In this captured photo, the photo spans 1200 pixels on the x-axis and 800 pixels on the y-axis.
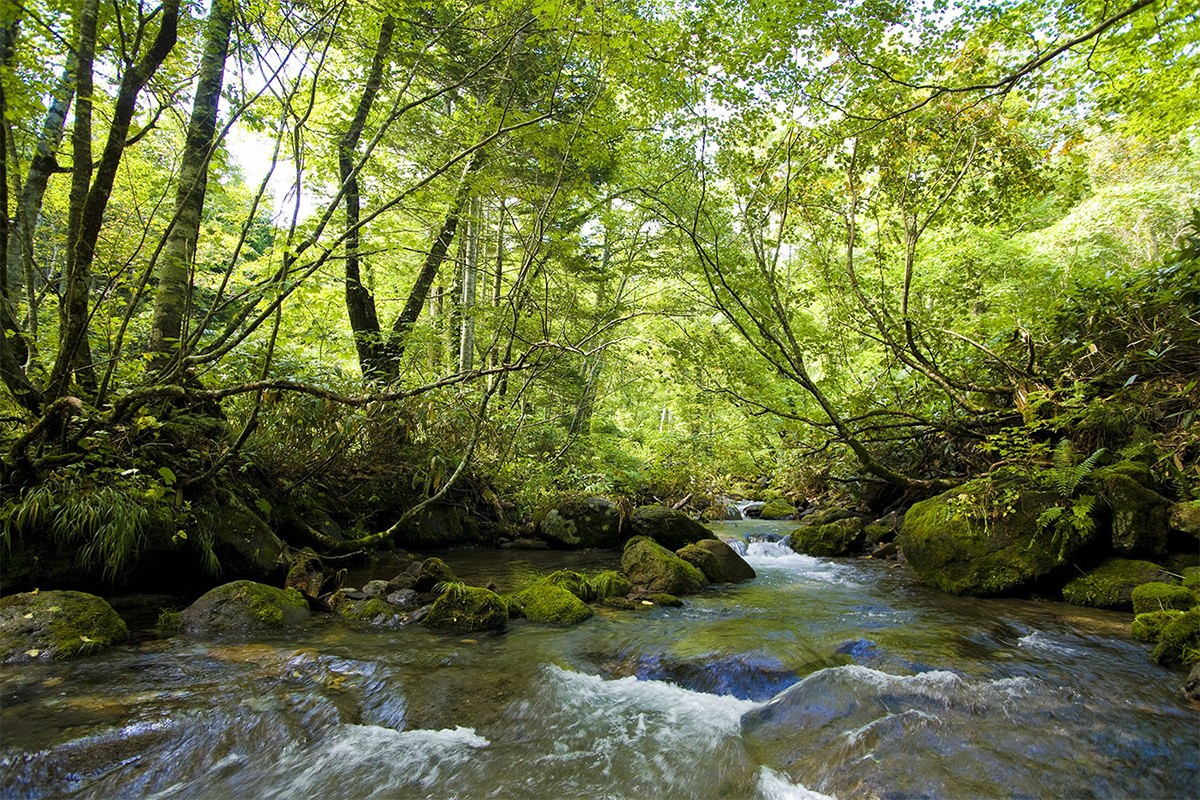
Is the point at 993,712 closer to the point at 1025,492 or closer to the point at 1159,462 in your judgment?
the point at 1025,492

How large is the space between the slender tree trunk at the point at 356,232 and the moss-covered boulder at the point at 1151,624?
9.07 m

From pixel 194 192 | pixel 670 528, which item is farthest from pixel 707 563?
pixel 194 192

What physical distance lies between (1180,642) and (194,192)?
1012 cm

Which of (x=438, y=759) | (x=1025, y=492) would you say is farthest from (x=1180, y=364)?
(x=438, y=759)

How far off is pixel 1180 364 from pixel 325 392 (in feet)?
32.0

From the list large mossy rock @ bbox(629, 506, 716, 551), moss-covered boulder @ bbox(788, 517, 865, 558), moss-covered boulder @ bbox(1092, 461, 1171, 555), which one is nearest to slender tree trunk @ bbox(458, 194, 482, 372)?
large mossy rock @ bbox(629, 506, 716, 551)

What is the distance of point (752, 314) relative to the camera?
7.95 m

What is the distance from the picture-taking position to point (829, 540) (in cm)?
930

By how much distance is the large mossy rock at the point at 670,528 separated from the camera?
10.1 metres

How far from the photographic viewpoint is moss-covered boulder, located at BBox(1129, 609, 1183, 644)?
14.1ft

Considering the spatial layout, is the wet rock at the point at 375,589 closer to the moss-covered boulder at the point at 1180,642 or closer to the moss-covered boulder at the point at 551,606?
the moss-covered boulder at the point at 551,606

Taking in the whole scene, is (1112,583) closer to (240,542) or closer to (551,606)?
(551,606)

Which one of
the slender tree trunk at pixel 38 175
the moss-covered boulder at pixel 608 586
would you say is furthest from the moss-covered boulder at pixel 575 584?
the slender tree trunk at pixel 38 175

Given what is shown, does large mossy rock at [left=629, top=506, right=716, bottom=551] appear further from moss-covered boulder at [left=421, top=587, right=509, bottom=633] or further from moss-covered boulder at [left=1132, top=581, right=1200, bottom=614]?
moss-covered boulder at [left=1132, top=581, right=1200, bottom=614]
